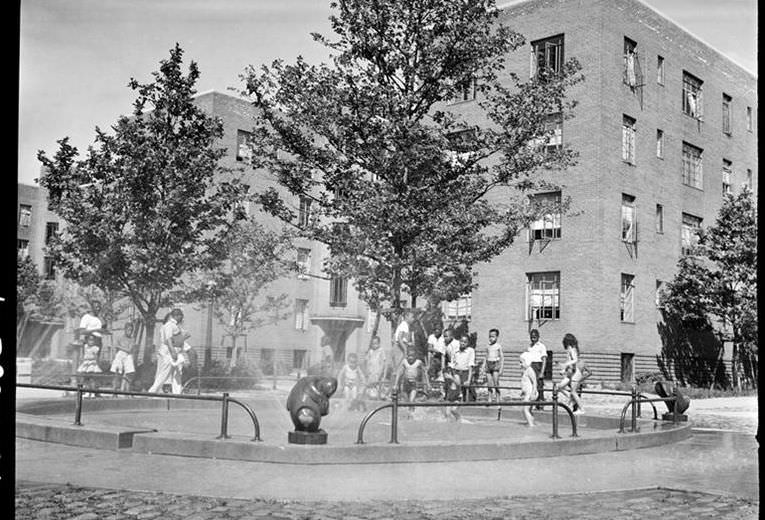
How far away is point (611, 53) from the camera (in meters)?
23.7

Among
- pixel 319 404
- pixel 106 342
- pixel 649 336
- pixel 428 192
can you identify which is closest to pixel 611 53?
pixel 649 336

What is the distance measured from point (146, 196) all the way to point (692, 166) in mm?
19368

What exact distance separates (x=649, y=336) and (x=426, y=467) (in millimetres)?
20016

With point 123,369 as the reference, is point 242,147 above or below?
above

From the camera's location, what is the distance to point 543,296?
82.0 ft

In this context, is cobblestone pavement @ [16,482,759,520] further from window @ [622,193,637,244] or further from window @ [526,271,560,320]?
window @ [622,193,637,244]

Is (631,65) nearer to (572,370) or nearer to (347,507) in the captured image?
(572,370)

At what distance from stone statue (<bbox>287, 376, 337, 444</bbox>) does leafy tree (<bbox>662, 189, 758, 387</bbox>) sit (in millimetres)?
19487

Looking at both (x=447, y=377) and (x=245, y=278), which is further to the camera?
(x=245, y=278)

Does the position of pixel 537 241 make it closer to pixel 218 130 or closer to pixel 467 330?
pixel 467 330

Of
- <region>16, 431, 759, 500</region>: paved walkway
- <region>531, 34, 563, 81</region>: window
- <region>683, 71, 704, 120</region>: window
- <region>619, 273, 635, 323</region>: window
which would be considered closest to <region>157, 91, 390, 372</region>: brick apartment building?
<region>16, 431, 759, 500</region>: paved walkway

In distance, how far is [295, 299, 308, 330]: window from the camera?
59.5 ft

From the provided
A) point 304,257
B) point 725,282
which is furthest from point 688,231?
point 304,257

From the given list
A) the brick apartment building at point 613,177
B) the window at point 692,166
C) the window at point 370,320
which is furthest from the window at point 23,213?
the window at point 692,166
